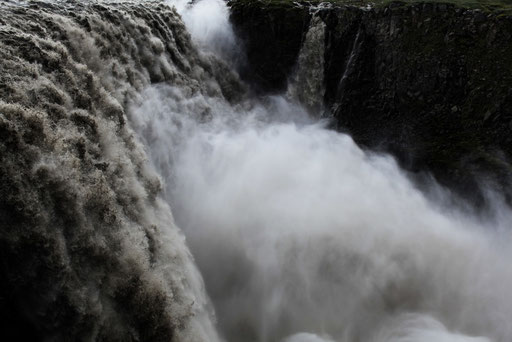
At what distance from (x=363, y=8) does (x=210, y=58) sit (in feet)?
22.1

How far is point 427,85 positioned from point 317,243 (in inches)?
324

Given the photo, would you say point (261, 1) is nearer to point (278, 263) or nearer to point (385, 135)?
point (385, 135)

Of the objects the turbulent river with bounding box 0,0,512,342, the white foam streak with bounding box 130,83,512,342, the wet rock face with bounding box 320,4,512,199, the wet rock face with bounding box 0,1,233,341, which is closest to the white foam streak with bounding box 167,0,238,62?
the turbulent river with bounding box 0,0,512,342

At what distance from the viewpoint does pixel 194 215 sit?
33.0 ft

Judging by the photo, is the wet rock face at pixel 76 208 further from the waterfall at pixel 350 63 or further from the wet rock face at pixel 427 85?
the wet rock face at pixel 427 85

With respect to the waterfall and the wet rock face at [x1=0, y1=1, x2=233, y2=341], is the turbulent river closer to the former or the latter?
the wet rock face at [x1=0, y1=1, x2=233, y2=341]

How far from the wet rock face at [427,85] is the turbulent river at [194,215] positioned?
1133 millimetres

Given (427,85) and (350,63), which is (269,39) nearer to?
(350,63)

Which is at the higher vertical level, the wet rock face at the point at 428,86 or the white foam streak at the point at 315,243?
the wet rock face at the point at 428,86

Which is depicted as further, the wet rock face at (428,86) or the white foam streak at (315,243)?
the wet rock face at (428,86)

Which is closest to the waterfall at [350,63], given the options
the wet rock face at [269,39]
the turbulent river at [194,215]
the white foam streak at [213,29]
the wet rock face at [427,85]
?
the wet rock face at [427,85]

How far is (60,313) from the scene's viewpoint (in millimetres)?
4574

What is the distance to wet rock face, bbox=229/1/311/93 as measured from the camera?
16656 mm

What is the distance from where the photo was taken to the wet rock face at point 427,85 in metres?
12.8
